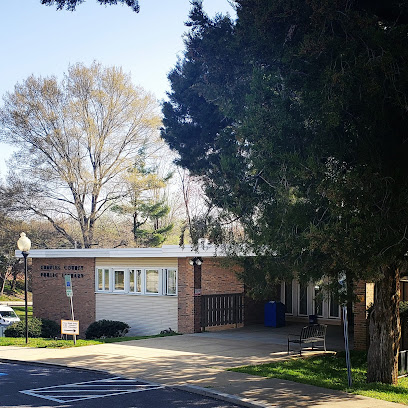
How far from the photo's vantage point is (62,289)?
3012cm

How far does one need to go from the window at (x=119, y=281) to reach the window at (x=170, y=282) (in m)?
2.80

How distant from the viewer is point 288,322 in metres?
27.6

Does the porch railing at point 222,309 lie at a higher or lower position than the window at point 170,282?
lower

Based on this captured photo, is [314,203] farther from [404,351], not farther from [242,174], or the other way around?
[404,351]

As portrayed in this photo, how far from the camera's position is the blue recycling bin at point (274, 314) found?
25547mm

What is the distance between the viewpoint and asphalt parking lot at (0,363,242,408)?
39.9 feet

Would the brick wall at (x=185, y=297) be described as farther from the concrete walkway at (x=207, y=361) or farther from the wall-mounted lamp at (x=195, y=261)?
the concrete walkway at (x=207, y=361)

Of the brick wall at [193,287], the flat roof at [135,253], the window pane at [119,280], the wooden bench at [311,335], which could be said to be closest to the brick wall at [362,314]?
the wooden bench at [311,335]

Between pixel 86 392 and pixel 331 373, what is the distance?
5.97 m

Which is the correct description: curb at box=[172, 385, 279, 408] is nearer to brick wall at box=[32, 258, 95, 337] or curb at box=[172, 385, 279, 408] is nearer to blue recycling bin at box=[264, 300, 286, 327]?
blue recycling bin at box=[264, 300, 286, 327]

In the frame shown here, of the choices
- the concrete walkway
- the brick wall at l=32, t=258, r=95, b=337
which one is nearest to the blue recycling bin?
the concrete walkway

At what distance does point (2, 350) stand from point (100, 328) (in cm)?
576

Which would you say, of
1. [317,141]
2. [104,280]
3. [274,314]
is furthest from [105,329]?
[317,141]

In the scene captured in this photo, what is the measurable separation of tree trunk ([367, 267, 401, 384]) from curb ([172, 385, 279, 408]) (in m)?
3.65
